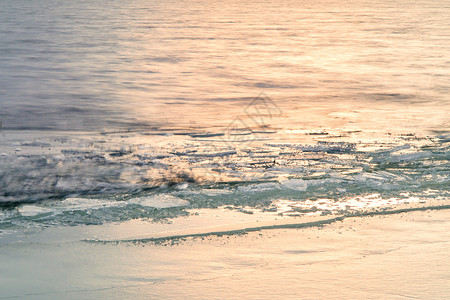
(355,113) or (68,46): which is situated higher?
(68,46)

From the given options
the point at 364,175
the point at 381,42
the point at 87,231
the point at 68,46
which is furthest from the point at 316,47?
the point at 87,231

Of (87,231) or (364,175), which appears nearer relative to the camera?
(87,231)

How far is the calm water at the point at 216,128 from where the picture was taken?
3.63m

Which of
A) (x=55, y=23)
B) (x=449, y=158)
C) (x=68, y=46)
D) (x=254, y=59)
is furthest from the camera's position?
(x=55, y=23)

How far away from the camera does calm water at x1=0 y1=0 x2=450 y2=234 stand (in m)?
3.63

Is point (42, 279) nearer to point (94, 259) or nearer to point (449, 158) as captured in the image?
point (94, 259)

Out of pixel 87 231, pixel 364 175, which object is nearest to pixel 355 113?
pixel 364 175

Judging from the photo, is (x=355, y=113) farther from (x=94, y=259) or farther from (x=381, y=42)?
(x=381, y=42)

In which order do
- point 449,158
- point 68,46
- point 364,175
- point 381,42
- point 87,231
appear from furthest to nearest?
point 381,42 → point 68,46 → point 449,158 → point 364,175 → point 87,231

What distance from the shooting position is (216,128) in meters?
6.58

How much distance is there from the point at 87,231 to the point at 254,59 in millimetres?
12117

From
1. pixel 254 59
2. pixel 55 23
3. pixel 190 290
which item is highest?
pixel 55 23

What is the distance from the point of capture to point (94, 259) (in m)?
2.57

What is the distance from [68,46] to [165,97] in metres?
8.74
